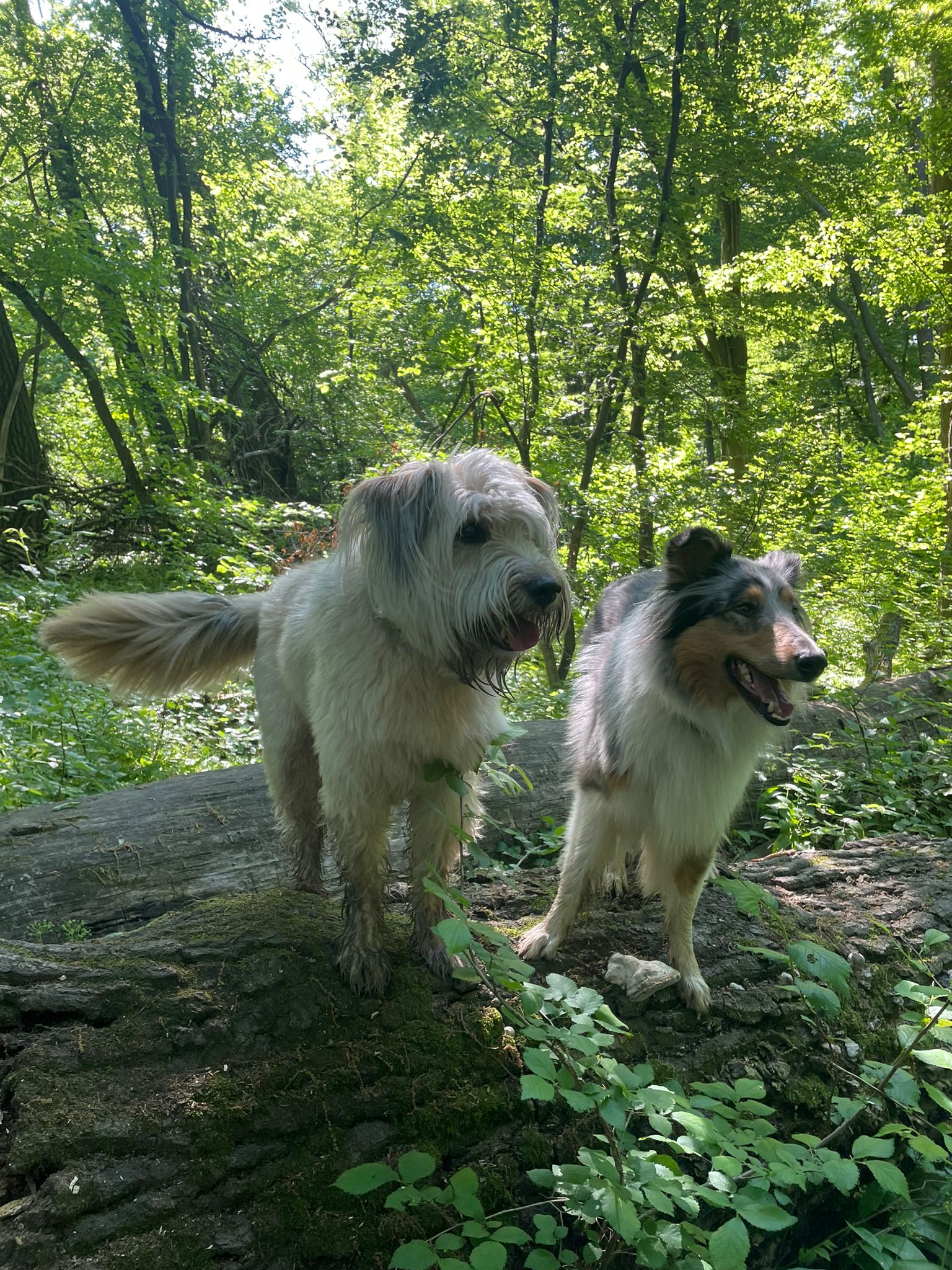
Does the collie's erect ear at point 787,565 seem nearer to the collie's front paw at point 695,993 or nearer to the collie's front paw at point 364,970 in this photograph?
the collie's front paw at point 695,993

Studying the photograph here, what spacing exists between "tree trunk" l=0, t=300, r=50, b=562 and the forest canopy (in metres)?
0.05

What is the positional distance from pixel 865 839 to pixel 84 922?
4.17 metres

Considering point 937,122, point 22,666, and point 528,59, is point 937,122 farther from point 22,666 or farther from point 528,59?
point 22,666

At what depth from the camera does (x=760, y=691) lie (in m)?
3.17

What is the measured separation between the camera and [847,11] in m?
11.4

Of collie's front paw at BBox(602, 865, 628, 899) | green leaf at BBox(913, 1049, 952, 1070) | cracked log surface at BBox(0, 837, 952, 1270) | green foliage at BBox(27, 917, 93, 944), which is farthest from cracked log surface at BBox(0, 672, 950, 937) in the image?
green leaf at BBox(913, 1049, 952, 1070)

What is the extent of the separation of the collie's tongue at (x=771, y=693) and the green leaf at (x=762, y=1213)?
1.67m

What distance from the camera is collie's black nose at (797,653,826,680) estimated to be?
297 cm

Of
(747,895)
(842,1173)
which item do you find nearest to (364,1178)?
(842,1173)

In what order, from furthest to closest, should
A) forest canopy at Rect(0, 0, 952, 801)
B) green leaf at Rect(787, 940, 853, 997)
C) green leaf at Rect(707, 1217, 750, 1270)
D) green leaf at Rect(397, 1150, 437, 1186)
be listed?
forest canopy at Rect(0, 0, 952, 801)
green leaf at Rect(787, 940, 853, 997)
green leaf at Rect(397, 1150, 437, 1186)
green leaf at Rect(707, 1217, 750, 1270)

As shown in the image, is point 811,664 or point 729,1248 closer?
point 729,1248

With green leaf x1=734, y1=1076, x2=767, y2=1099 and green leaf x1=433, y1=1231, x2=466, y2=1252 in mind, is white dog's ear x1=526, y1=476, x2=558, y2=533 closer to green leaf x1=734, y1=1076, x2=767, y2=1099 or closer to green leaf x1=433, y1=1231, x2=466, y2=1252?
green leaf x1=734, y1=1076, x2=767, y2=1099

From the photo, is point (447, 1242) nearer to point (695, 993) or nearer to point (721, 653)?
point (695, 993)

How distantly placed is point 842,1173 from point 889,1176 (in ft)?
0.43
